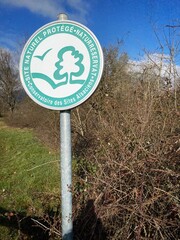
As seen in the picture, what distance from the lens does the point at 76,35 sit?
2398mm

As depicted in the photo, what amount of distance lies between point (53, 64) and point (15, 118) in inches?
944

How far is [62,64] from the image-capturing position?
2.41m

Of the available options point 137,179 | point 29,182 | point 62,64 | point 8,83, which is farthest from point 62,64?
point 8,83

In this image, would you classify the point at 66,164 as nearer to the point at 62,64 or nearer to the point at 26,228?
the point at 62,64

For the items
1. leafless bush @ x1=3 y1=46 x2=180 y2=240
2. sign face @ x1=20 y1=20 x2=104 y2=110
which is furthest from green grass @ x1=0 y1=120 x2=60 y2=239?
sign face @ x1=20 y1=20 x2=104 y2=110

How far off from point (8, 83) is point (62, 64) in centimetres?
3522

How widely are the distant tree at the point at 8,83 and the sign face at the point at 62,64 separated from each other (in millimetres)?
34418

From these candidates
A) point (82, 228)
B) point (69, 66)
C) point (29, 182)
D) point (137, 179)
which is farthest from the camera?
point (29, 182)

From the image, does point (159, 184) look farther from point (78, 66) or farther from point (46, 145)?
point (46, 145)

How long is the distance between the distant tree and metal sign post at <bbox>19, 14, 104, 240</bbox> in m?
34.4

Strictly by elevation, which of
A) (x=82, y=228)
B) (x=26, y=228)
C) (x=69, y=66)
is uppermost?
(x=69, y=66)

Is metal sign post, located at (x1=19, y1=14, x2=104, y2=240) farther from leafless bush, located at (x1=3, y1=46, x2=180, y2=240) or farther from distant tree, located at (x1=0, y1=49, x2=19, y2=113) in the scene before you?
distant tree, located at (x1=0, y1=49, x2=19, y2=113)

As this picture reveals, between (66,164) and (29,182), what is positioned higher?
(66,164)

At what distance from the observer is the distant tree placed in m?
35.8
